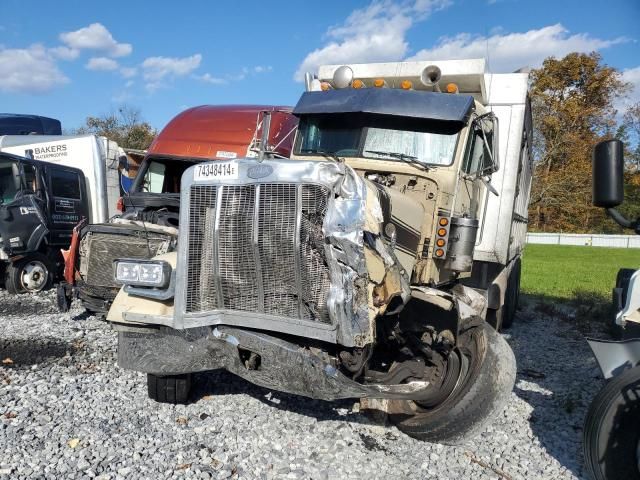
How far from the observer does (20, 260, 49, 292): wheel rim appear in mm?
9867

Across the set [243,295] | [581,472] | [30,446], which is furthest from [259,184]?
[581,472]

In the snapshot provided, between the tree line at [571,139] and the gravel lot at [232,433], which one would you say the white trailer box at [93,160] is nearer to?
the gravel lot at [232,433]

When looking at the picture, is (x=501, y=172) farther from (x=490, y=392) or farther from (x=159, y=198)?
Answer: (x=159, y=198)

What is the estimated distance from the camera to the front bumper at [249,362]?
3.37 meters

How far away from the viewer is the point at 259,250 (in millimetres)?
3396

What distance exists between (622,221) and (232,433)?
10.6 feet

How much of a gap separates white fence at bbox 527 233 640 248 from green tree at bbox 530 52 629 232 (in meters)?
1.61

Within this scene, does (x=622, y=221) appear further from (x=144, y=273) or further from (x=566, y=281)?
(x=566, y=281)

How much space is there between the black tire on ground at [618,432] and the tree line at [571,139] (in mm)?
30404

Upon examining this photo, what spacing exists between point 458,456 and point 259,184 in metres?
2.47

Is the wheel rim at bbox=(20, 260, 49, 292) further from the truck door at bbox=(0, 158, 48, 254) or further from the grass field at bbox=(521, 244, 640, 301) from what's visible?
the grass field at bbox=(521, 244, 640, 301)

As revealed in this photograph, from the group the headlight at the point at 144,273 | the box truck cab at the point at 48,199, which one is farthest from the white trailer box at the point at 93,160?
the headlight at the point at 144,273

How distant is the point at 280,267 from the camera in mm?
3389

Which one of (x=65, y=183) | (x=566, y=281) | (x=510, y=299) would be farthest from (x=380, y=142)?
(x=566, y=281)
